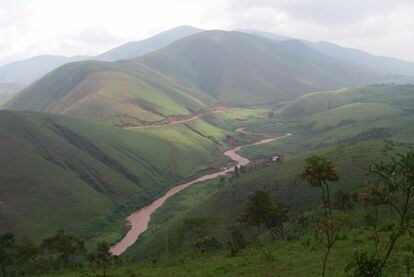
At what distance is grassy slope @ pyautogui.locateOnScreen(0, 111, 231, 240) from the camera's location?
118812 millimetres

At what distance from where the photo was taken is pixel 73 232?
4530 inches

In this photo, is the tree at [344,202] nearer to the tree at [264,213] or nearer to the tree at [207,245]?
the tree at [264,213]

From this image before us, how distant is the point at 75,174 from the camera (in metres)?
150

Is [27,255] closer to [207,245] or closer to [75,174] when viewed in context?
[207,245]

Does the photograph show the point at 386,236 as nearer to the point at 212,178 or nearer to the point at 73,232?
the point at 73,232

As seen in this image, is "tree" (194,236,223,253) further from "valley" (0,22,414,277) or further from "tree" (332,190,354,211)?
"tree" (332,190,354,211)

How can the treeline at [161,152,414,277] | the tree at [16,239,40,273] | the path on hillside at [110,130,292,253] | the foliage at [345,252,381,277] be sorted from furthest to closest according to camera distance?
the path on hillside at [110,130,292,253] → the tree at [16,239,40,273] → the treeline at [161,152,414,277] → the foliage at [345,252,381,277]

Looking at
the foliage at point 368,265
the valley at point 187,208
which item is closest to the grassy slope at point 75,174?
the valley at point 187,208

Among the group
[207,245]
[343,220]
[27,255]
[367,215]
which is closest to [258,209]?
[207,245]

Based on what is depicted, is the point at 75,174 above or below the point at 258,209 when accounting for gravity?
below

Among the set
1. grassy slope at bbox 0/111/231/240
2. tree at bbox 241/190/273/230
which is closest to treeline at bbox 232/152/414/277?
tree at bbox 241/190/273/230

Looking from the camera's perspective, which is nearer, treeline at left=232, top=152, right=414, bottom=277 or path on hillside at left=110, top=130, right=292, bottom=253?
treeline at left=232, top=152, right=414, bottom=277

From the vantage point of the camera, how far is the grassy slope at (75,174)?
118812 mm

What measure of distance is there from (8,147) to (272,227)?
121m
